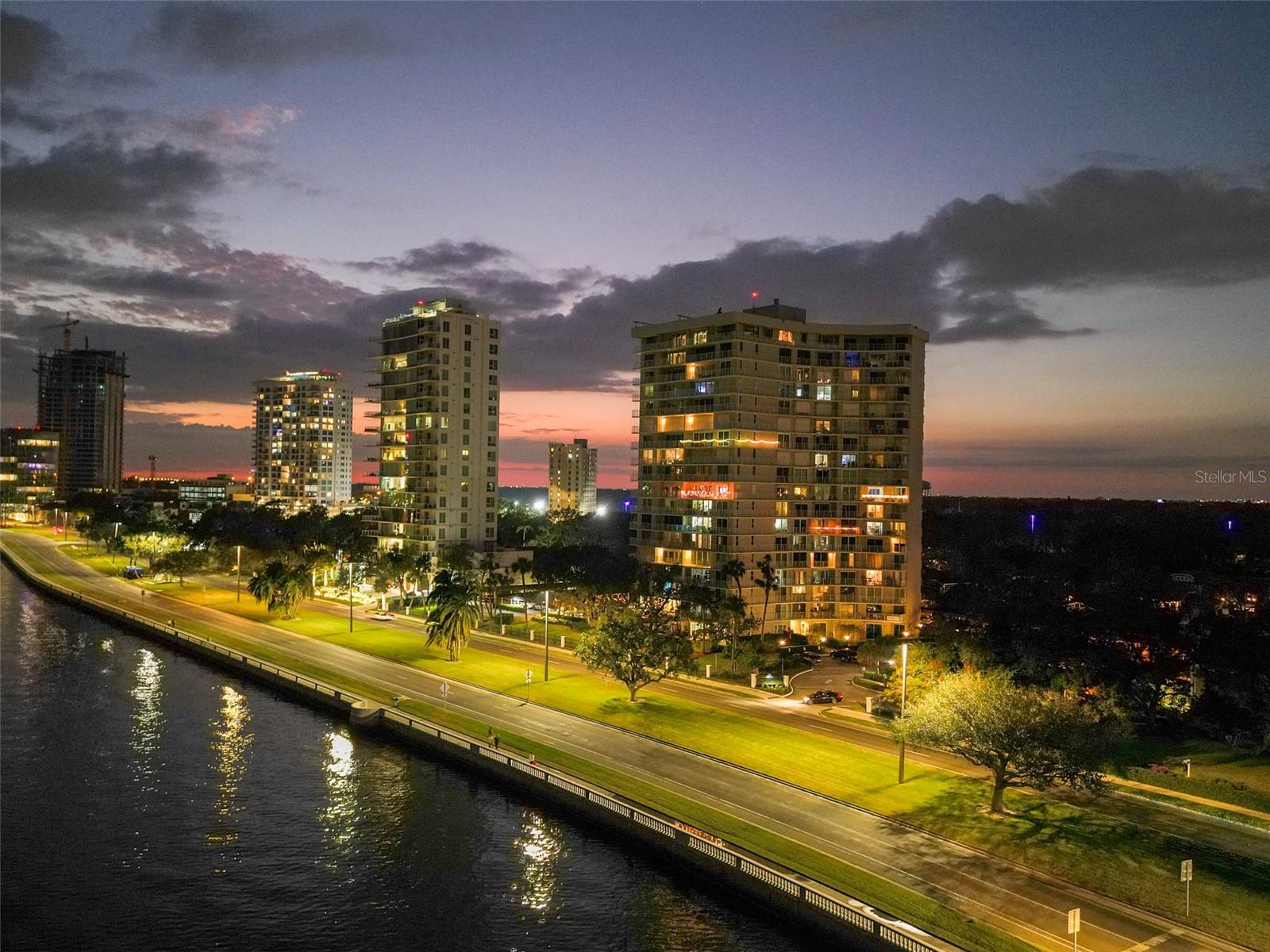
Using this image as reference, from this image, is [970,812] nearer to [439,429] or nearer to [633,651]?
[633,651]

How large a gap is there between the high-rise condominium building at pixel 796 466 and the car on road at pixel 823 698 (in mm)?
45670

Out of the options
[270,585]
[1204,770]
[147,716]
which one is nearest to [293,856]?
[147,716]

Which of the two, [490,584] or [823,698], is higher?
[490,584]

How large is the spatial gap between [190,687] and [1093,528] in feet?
562

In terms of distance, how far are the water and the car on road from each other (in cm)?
3360

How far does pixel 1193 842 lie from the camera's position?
161 ft

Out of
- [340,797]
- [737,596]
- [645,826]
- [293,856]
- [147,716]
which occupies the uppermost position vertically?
[737,596]

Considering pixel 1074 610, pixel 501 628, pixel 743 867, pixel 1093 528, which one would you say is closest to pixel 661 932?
pixel 743 867

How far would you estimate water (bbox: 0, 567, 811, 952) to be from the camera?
141 feet

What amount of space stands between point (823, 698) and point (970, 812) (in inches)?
→ 1206

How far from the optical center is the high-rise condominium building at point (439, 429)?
549ft

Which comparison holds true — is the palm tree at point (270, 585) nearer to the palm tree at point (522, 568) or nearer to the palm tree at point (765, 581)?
the palm tree at point (522, 568)

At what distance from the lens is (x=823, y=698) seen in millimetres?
83125

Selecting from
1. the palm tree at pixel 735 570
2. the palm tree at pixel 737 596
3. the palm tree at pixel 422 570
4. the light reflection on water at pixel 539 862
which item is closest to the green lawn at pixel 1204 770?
the light reflection on water at pixel 539 862
